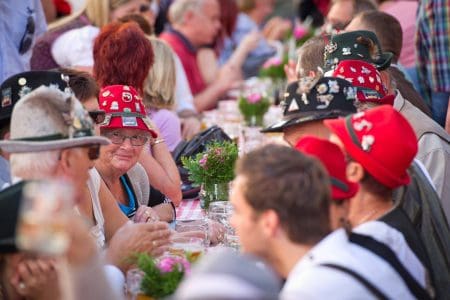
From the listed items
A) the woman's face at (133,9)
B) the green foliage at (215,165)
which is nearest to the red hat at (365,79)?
the green foliage at (215,165)

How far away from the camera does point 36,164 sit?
9.78ft

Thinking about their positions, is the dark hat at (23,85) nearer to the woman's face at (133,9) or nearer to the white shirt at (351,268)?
the white shirt at (351,268)

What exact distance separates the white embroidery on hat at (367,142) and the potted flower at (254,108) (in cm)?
392

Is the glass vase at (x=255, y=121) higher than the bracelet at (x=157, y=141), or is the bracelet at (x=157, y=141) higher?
the bracelet at (x=157, y=141)

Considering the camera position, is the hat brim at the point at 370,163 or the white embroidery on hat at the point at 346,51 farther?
the white embroidery on hat at the point at 346,51

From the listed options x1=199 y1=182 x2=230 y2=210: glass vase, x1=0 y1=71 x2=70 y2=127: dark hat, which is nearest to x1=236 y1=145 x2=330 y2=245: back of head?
x1=0 y1=71 x2=70 y2=127: dark hat

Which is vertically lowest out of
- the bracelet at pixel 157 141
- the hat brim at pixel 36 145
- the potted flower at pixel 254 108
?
the potted flower at pixel 254 108

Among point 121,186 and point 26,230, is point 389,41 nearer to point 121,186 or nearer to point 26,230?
point 121,186

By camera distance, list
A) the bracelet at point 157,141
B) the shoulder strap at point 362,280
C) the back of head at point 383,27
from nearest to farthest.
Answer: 1. the shoulder strap at point 362,280
2. the bracelet at point 157,141
3. the back of head at point 383,27

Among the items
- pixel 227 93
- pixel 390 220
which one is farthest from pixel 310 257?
pixel 227 93

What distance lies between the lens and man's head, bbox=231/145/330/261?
2.49 metres

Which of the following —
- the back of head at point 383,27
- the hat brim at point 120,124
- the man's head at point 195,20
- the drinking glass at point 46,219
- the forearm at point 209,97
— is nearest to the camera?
the drinking glass at point 46,219

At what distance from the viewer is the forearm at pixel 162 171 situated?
4938mm

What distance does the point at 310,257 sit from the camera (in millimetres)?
2600
